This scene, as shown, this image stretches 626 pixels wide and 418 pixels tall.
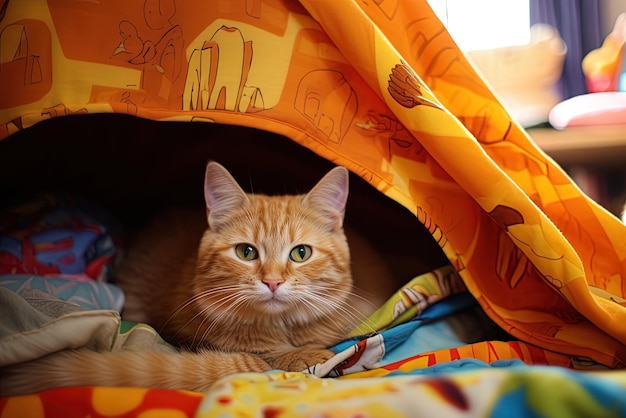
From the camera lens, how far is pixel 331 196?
1271 millimetres

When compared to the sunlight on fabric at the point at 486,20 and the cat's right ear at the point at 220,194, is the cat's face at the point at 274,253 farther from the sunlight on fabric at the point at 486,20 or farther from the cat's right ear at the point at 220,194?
the sunlight on fabric at the point at 486,20

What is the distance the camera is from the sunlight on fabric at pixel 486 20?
2.60 metres

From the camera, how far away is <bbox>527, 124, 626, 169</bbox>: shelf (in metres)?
1.97

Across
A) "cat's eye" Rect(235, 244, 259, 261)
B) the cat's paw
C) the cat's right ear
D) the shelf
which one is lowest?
the cat's paw

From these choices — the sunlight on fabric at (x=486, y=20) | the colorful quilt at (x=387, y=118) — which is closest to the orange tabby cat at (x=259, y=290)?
the colorful quilt at (x=387, y=118)

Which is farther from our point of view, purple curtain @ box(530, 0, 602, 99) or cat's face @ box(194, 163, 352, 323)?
purple curtain @ box(530, 0, 602, 99)

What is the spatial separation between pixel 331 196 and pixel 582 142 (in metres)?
1.30

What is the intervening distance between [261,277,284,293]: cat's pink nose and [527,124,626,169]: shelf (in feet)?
4.71

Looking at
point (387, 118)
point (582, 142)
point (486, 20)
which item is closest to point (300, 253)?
point (387, 118)

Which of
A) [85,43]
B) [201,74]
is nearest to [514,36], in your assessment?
[201,74]

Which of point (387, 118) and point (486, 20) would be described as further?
point (486, 20)

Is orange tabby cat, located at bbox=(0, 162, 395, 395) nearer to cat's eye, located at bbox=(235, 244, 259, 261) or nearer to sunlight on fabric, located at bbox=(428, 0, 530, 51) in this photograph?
cat's eye, located at bbox=(235, 244, 259, 261)

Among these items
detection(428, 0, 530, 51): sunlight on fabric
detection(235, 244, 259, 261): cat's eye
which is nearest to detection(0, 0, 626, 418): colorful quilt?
detection(235, 244, 259, 261): cat's eye

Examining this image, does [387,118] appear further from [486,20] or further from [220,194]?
[486,20]
